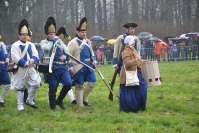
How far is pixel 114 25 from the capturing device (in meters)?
43.3

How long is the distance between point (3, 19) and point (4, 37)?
1.47 meters

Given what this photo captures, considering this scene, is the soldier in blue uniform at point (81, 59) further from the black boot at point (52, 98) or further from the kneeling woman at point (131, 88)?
the kneeling woman at point (131, 88)

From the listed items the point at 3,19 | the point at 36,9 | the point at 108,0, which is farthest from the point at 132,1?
the point at 3,19

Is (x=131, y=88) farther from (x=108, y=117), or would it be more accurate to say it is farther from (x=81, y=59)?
(x=81, y=59)

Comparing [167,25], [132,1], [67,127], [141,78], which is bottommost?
[67,127]

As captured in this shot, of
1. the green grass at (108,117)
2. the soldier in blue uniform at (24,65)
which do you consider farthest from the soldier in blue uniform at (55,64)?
the green grass at (108,117)

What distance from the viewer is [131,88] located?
28.5 ft

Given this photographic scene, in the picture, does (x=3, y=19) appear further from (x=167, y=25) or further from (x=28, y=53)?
(x=28, y=53)

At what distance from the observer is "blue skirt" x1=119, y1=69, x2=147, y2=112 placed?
8633 millimetres

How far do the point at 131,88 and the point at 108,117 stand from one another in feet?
2.98

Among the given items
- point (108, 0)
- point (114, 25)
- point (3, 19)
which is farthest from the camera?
point (108, 0)

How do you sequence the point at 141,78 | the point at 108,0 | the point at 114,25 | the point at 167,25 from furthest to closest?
the point at 108,0 < the point at 114,25 < the point at 167,25 < the point at 141,78

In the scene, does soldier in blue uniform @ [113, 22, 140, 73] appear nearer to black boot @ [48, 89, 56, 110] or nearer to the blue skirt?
the blue skirt

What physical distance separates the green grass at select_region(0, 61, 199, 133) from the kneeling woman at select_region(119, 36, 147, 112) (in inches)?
9.4
